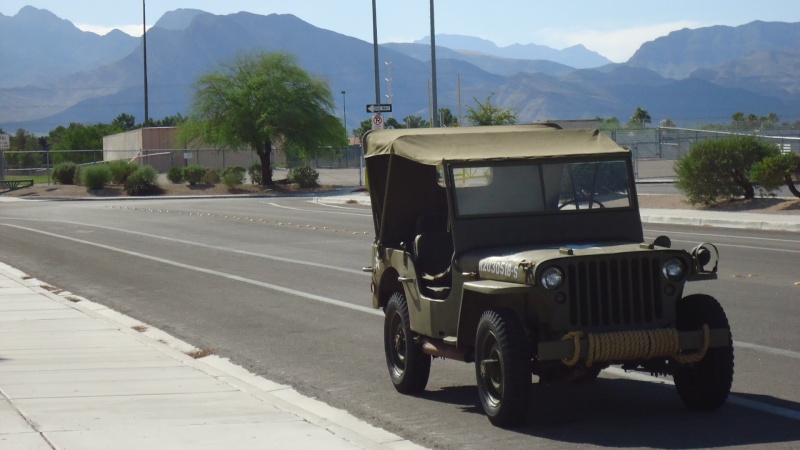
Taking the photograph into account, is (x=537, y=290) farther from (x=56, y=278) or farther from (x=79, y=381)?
(x=56, y=278)

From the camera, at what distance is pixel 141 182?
5722cm

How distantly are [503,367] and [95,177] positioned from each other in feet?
174

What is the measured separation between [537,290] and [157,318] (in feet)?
26.4

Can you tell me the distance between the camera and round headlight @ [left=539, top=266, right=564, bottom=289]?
7324 mm

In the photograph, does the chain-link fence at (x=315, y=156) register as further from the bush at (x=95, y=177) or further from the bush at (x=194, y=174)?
the bush at (x=95, y=177)

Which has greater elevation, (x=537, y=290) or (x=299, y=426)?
(x=537, y=290)

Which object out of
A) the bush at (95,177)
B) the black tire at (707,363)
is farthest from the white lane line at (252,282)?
the bush at (95,177)

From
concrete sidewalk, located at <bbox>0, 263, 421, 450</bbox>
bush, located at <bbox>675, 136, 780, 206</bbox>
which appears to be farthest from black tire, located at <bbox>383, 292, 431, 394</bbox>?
bush, located at <bbox>675, 136, 780, 206</bbox>

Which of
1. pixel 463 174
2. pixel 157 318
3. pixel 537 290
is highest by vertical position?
pixel 463 174

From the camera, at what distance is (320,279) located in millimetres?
17984

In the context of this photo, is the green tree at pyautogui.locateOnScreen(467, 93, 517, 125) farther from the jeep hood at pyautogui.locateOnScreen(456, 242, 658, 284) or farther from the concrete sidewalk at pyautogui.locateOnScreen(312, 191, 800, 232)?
the jeep hood at pyautogui.locateOnScreen(456, 242, 658, 284)

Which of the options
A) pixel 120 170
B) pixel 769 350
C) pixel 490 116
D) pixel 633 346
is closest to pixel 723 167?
pixel 769 350

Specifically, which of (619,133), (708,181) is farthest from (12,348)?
(619,133)

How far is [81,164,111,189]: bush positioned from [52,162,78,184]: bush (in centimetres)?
410
